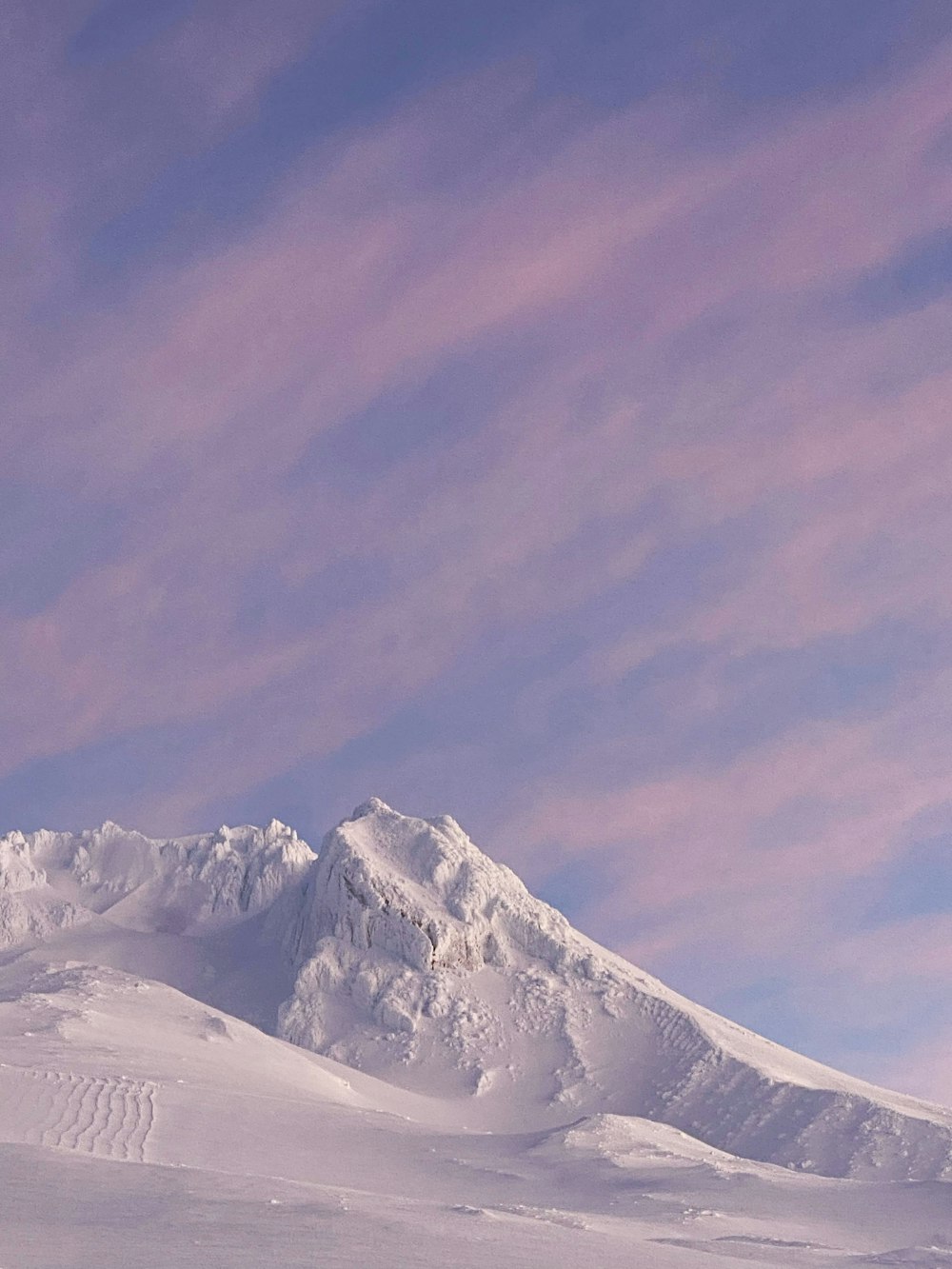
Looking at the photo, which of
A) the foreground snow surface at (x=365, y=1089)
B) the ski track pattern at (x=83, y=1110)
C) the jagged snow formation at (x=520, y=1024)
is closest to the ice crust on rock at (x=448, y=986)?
the jagged snow formation at (x=520, y=1024)

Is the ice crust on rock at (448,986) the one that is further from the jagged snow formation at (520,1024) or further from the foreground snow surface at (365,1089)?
the foreground snow surface at (365,1089)

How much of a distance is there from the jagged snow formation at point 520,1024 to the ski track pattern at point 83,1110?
3263cm

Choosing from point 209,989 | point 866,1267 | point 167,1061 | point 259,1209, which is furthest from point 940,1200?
point 209,989

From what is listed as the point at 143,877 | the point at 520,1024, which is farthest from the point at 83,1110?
the point at 143,877

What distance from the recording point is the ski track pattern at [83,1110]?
43.7 meters

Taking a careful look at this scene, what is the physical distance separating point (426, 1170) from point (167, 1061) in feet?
76.4

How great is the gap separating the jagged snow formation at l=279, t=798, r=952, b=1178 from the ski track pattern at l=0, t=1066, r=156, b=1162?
107ft

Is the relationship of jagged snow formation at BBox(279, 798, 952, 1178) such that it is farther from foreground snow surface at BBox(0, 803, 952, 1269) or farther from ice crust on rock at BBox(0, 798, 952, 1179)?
foreground snow surface at BBox(0, 803, 952, 1269)

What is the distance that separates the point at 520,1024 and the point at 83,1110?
48.9 meters

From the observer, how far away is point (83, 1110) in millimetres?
49438

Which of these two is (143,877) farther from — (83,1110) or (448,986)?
(83,1110)

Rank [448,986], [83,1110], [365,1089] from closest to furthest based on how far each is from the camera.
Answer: [83,1110], [365,1089], [448,986]

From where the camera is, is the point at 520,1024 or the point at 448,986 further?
the point at 448,986

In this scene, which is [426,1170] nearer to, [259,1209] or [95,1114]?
[95,1114]
